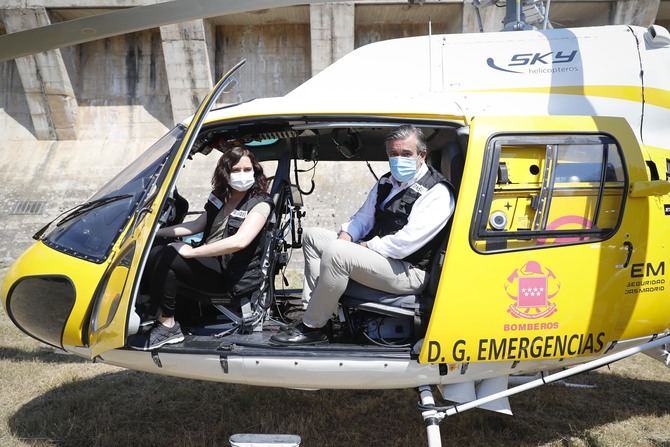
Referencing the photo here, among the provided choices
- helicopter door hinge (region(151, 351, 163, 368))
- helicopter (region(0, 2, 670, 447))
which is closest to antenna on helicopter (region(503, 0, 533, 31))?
helicopter (region(0, 2, 670, 447))

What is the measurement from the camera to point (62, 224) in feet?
9.27

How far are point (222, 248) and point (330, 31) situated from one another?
9.35 m

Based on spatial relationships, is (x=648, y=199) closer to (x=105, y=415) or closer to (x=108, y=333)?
(x=108, y=333)

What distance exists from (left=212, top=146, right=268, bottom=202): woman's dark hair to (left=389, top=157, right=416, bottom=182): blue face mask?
0.91 metres

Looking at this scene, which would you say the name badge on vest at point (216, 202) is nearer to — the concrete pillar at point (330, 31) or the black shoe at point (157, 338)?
the black shoe at point (157, 338)

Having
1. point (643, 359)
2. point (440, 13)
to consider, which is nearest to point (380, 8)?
A: point (440, 13)

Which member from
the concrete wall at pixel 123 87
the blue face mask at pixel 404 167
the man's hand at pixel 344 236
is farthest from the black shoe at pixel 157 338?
the concrete wall at pixel 123 87

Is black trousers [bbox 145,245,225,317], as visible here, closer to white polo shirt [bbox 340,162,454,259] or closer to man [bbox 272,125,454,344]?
man [bbox 272,125,454,344]

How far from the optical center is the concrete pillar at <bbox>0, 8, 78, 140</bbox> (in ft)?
35.2

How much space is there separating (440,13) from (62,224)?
10652 mm

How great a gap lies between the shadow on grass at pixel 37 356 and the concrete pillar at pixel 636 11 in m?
12.0

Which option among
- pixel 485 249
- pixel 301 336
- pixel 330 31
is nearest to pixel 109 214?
pixel 301 336

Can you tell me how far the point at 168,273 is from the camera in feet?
9.09

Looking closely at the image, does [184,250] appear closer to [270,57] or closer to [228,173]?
[228,173]
